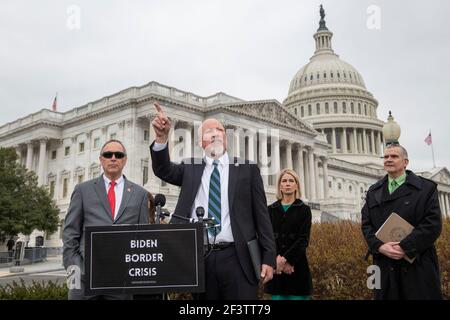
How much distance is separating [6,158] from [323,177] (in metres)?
53.0

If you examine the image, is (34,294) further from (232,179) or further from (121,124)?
(121,124)

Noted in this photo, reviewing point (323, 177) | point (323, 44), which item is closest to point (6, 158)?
point (323, 177)

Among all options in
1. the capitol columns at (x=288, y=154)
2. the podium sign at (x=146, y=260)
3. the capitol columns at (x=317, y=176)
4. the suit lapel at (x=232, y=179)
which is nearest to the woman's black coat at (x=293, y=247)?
the suit lapel at (x=232, y=179)

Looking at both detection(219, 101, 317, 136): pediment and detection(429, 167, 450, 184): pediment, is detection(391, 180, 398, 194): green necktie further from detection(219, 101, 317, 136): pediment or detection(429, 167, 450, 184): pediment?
detection(429, 167, 450, 184): pediment

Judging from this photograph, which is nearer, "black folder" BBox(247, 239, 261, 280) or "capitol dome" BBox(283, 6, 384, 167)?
"black folder" BBox(247, 239, 261, 280)

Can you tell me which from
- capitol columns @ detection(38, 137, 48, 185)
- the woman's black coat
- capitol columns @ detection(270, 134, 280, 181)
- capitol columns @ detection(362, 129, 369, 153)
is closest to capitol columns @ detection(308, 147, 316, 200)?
capitol columns @ detection(270, 134, 280, 181)

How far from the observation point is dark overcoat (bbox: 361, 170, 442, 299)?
233 inches

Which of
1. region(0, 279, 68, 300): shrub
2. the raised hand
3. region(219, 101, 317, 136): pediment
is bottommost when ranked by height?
region(0, 279, 68, 300): shrub

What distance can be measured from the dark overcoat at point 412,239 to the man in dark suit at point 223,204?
5.77ft

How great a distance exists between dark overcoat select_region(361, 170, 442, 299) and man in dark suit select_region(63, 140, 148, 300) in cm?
309

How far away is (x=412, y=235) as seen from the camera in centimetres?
593

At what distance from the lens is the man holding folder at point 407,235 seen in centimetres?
594

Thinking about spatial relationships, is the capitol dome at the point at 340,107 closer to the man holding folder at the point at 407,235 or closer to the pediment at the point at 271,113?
the pediment at the point at 271,113
